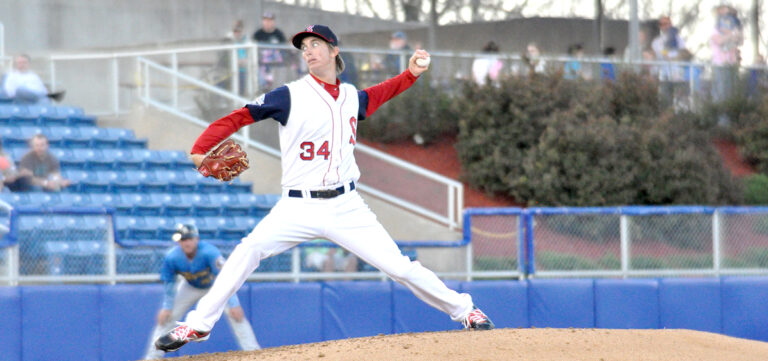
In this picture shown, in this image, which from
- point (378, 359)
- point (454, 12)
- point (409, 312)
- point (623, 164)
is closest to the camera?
point (378, 359)

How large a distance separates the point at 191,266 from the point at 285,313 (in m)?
1.26

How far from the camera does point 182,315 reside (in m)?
9.78

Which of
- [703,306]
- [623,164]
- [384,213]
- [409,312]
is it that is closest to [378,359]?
[409,312]

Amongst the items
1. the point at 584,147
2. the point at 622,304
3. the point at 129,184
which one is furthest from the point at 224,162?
the point at 584,147

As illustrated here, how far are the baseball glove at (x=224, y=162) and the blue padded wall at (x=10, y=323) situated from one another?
4.14m

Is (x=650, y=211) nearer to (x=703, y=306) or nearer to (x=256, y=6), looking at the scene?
(x=703, y=306)

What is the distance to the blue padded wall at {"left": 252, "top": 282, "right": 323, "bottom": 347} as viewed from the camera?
10.3 metres

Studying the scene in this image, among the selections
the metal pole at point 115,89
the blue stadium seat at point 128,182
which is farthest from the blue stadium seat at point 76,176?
the metal pole at point 115,89

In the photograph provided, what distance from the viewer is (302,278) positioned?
418 inches

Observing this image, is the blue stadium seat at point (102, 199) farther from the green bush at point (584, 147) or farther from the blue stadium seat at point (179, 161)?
the green bush at point (584, 147)

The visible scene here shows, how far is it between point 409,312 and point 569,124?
5.85 meters

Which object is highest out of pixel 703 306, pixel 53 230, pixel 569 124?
pixel 569 124

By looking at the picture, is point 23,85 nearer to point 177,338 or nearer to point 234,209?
point 234,209

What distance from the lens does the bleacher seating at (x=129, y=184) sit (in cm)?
1266
